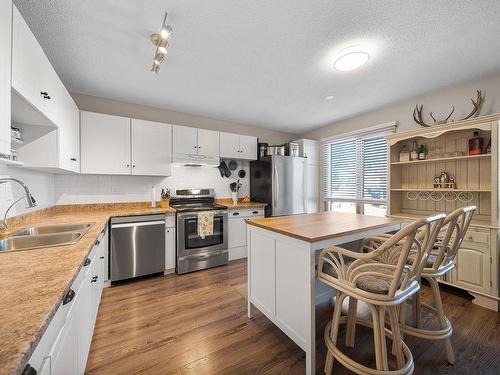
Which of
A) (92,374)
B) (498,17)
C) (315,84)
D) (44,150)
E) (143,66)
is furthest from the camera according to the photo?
(315,84)

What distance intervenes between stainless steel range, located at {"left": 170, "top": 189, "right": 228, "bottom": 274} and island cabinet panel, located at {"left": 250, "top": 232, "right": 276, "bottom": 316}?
134 centimetres

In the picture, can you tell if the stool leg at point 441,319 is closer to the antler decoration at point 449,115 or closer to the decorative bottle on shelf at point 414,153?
the decorative bottle on shelf at point 414,153

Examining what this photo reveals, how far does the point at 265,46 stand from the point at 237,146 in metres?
2.01

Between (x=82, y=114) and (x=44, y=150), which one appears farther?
(x=82, y=114)

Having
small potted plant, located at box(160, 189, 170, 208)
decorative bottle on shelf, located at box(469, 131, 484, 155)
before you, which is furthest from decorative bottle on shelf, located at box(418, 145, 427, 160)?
small potted plant, located at box(160, 189, 170, 208)

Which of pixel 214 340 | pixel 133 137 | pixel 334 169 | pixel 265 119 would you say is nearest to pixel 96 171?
pixel 133 137

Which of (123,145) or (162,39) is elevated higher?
(162,39)

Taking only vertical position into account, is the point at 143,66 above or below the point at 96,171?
above

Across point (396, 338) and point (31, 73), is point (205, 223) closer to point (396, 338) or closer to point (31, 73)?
point (31, 73)

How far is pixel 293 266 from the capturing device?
1.46m

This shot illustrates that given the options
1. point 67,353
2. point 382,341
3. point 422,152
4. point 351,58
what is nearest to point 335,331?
point 382,341

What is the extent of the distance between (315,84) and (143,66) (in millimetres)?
1879

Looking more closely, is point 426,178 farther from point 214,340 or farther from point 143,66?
point 143,66

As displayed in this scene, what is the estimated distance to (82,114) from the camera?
2562 mm
